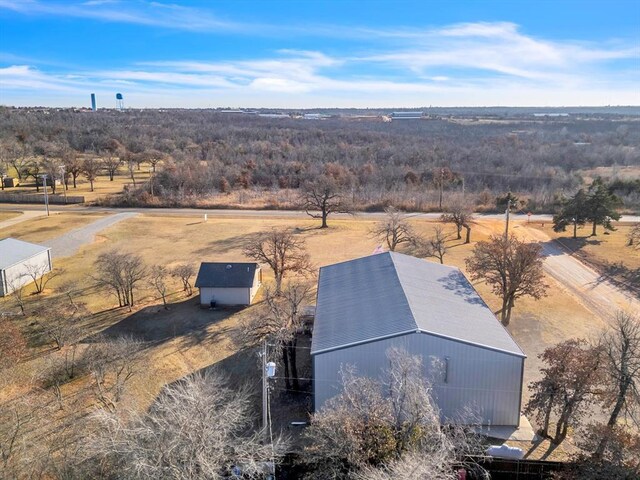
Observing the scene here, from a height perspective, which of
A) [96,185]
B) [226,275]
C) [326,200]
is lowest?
[226,275]

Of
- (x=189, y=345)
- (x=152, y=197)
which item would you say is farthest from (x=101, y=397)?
(x=152, y=197)

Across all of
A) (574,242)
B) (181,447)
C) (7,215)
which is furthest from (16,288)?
(574,242)

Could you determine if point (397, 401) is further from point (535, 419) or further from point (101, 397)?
point (101, 397)

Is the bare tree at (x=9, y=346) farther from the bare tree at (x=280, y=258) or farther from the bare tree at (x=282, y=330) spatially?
the bare tree at (x=280, y=258)

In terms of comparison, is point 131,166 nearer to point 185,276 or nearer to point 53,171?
point 53,171

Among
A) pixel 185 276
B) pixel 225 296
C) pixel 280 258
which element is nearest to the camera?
pixel 225 296
